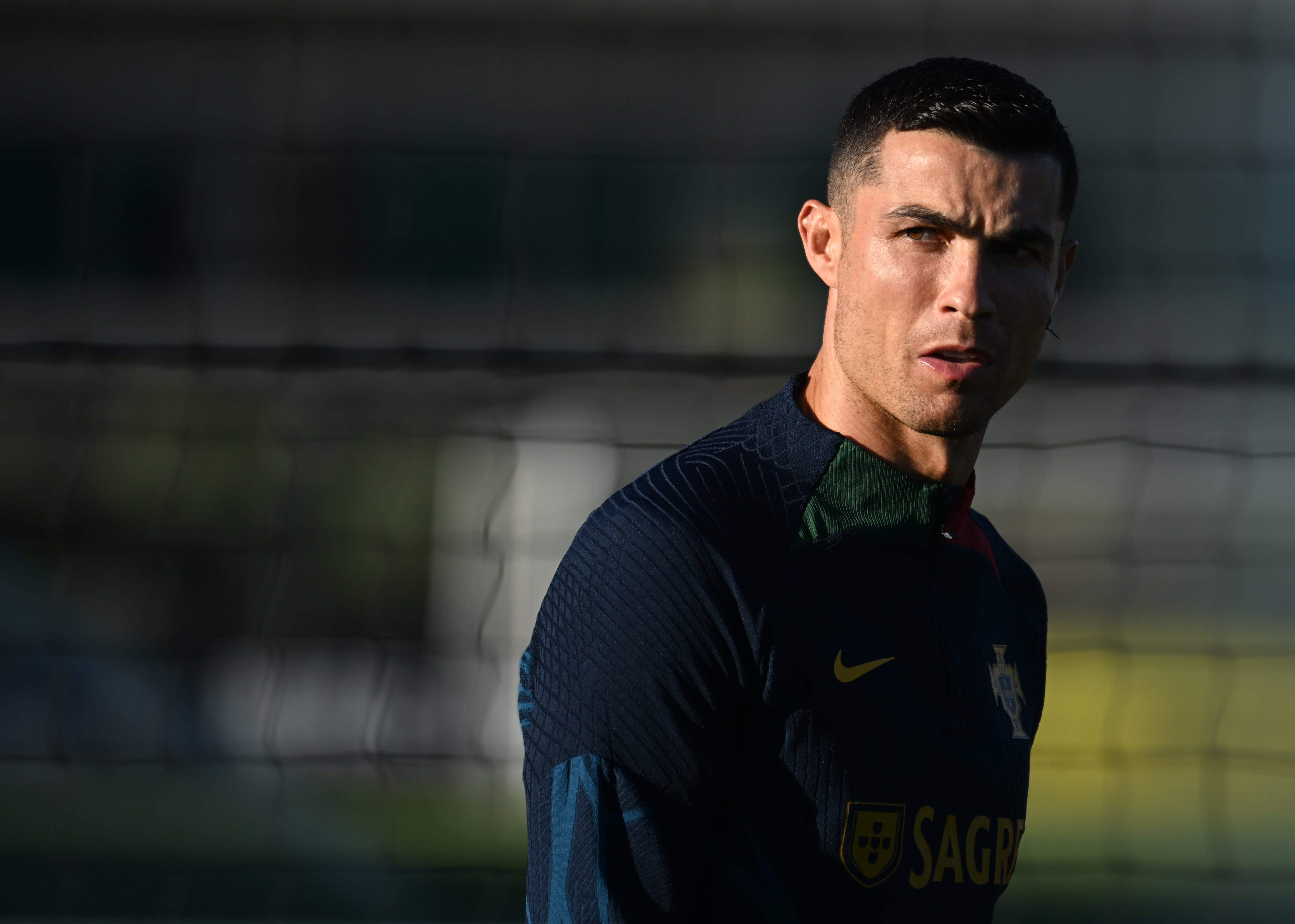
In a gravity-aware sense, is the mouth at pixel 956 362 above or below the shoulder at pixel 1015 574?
above

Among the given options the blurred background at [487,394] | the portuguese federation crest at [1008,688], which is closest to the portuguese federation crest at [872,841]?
the portuguese federation crest at [1008,688]

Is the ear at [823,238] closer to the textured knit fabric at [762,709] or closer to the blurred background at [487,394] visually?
the textured knit fabric at [762,709]

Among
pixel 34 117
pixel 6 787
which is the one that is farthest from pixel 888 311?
pixel 6 787

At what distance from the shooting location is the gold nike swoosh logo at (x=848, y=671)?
1.04 m

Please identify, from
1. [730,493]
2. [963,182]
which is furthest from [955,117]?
[730,493]

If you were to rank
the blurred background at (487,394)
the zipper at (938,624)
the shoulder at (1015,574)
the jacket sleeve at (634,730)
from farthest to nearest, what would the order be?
the blurred background at (487,394) → the shoulder at (1015,574) → the zipper at (938,624) → the jacket sleeve at (634,730)

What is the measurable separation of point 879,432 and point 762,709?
0.32 meters

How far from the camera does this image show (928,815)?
107 cm

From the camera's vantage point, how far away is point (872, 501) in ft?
3.79

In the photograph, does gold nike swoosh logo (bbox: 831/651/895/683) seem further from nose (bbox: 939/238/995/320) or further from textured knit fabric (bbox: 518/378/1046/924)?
nose (bbox: 939/238/995/320)

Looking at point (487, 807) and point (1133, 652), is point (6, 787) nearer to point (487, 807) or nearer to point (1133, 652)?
point (487, 807)

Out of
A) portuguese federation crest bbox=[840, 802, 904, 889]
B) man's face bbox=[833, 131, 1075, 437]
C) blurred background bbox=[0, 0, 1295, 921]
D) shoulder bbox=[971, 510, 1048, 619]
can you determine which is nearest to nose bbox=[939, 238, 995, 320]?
man's face bbox=[833, 131, 1075, 437]

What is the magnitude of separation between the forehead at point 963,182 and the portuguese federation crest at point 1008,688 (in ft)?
1.38

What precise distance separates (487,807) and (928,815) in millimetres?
4927
